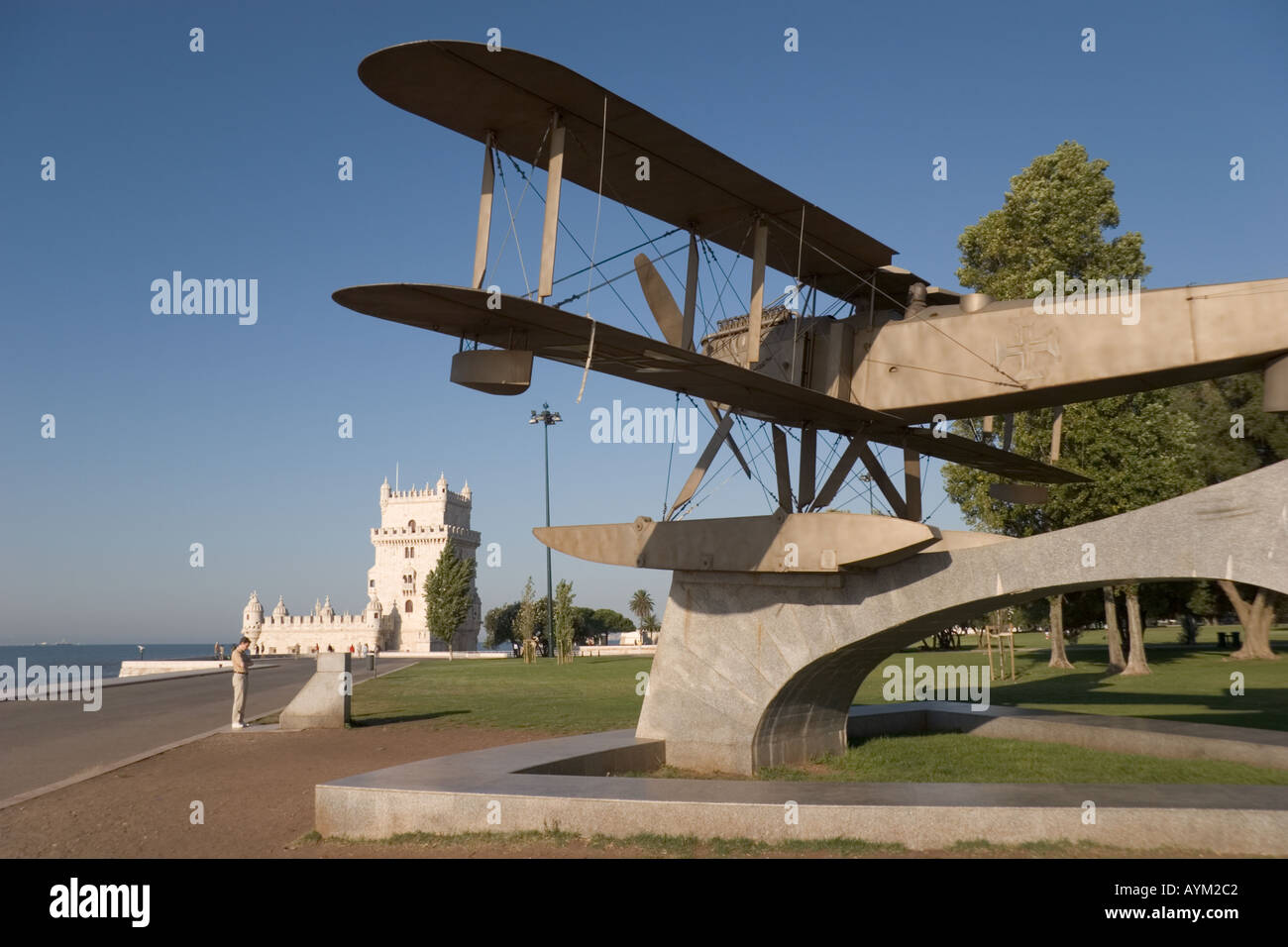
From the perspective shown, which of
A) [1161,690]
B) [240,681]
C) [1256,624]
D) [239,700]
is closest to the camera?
[239,700]

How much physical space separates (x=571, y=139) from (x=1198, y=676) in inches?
1169

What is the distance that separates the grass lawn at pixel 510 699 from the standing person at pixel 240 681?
2608 mm

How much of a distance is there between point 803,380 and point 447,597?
6918 centimetres

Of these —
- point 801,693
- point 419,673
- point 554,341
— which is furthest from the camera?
point 419,673

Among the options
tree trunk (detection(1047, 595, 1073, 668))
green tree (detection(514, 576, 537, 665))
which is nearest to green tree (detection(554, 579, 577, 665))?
green tree (detection(514, 576, 537, 665))

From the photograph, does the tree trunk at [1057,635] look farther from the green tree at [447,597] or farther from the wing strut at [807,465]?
the green tree at [447,597]

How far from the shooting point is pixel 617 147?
496 inches

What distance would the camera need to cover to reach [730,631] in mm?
14172

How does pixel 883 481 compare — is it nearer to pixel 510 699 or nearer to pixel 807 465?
pixel 807 465

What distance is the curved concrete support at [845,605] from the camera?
10.3 meters

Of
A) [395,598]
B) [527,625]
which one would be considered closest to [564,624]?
[527,625]

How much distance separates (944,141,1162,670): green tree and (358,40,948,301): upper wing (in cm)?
1747
